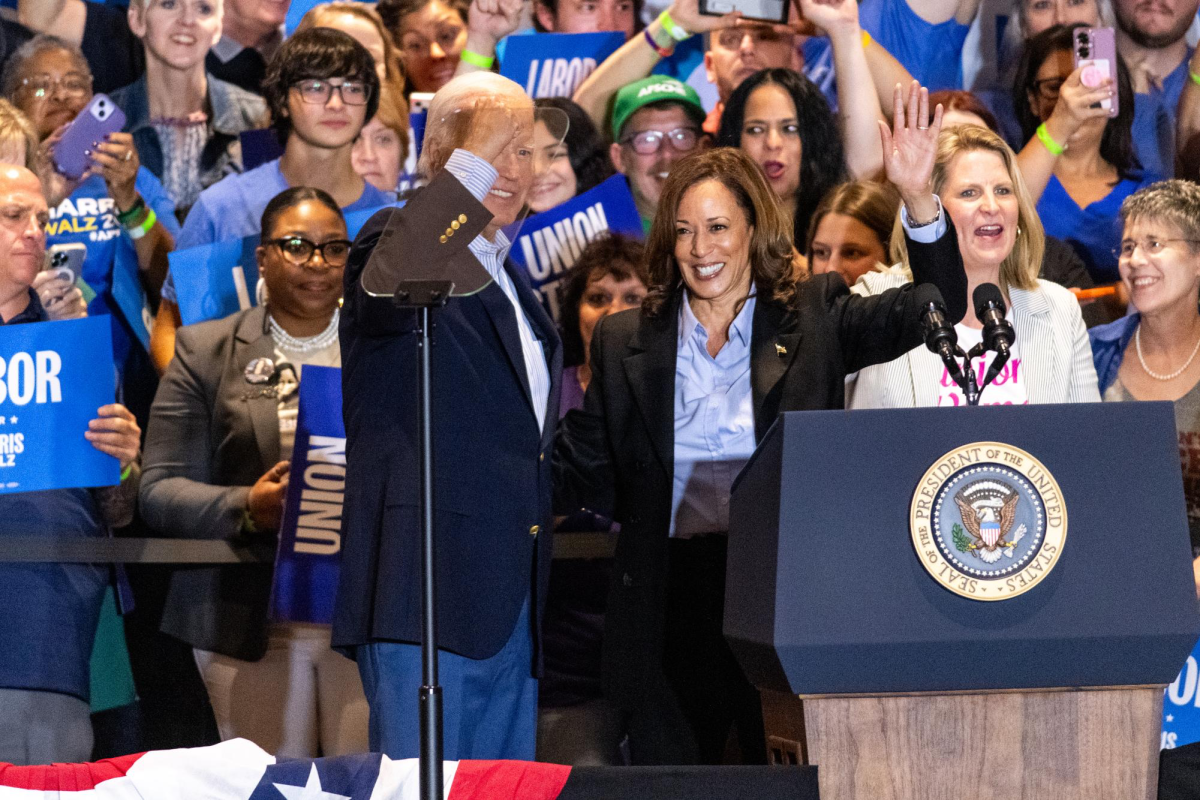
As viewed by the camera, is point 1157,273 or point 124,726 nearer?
point 1157,273

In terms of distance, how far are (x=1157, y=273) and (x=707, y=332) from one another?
1.36 meters

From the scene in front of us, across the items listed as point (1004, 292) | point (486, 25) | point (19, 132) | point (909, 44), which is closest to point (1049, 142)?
point (909, 44)

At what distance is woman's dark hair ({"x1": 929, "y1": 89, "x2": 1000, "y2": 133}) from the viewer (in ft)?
13.8

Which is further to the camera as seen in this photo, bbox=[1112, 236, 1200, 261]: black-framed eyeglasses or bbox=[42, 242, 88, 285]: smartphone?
bbox=[42, 242, 88, 285]: smartphone

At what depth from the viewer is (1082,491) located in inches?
71.3

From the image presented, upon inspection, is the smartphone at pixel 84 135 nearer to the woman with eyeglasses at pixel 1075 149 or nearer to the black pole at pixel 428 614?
the black pole at pixel 428 614

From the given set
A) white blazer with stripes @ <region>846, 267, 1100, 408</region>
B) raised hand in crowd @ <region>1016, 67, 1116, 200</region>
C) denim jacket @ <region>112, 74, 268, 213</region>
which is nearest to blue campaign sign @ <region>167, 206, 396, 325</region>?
denim jacket @ <region>112, 74, 268, 213</region>

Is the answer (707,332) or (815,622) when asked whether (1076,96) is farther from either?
(815,622)

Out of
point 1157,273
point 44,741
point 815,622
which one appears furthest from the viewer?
point 1157,273

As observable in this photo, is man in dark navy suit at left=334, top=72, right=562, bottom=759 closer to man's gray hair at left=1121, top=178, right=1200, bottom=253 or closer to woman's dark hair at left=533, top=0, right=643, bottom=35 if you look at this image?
man's gray hair at left=1121, top=178, right=1200, bottom=253

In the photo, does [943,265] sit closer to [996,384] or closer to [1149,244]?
[996,384]

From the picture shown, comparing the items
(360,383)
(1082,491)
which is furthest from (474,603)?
(1082,491)

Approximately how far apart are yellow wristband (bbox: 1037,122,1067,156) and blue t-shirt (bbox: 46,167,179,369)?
268 cm

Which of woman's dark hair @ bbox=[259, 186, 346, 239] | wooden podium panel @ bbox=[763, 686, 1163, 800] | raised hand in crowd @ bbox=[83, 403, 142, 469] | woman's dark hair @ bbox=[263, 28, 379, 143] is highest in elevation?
woman's dark hair @ bbox=[263, 28, 379, 143]
